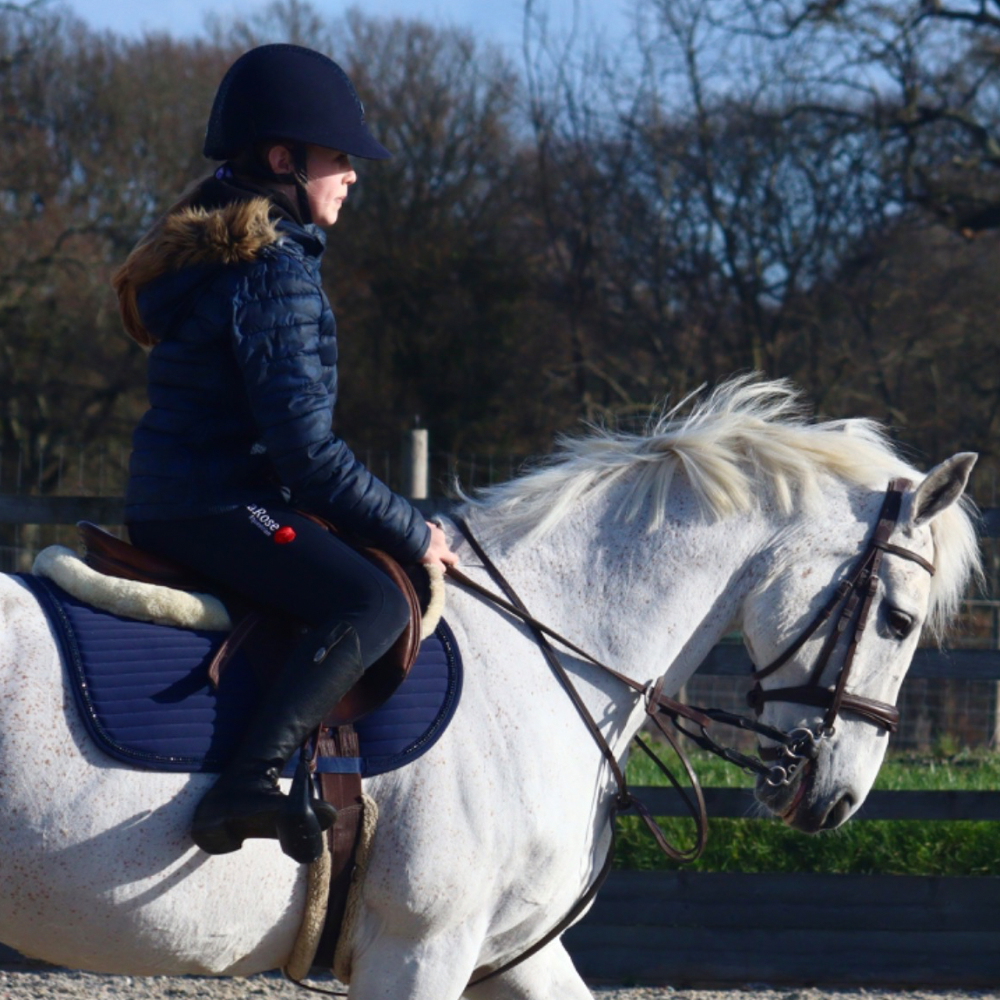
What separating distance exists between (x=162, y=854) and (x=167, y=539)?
2.14 ft

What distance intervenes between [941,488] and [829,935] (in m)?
2.66

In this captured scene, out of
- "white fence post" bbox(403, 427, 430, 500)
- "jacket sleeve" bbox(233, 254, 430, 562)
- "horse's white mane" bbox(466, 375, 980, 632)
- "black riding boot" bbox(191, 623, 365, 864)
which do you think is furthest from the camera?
"white fence post" bbox(403, 427, 430, 500)

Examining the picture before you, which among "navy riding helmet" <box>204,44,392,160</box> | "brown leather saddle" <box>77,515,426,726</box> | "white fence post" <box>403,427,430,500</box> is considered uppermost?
"navy riding helmet" <box>204,44,392,160</box>

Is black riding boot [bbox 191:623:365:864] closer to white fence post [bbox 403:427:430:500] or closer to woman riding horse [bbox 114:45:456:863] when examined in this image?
woman riding horse [bbox 114:45:456:863]

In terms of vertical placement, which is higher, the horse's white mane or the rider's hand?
the horse's white mane

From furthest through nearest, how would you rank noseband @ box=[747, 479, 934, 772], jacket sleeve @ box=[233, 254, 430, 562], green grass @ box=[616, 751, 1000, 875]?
green grass @ box=[616, 751, 1000, 875] < noseband @ box=[747, 479, 934, 772] < jacket sleeve @ box=[233, 254, 430, 562]

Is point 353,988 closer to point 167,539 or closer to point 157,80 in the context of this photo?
point 167,539

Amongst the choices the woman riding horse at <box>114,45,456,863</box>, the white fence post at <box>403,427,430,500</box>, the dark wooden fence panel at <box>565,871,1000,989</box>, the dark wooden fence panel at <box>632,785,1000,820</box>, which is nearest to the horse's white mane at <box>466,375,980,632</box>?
the woman riding horse at <box>114,45,456,863</box>

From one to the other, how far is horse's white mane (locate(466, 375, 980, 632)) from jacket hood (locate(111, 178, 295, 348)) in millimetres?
908

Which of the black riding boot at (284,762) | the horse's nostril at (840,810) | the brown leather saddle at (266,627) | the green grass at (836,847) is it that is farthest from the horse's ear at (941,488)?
the green grass at (836,847)

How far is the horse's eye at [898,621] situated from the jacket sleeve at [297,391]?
1.20 metres

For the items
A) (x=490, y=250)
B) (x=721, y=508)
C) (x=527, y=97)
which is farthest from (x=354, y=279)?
(x=721, y=508)

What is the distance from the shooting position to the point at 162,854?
98.2 inches

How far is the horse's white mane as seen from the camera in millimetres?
3053
